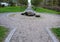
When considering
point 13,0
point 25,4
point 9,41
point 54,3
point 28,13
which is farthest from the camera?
point 13,0

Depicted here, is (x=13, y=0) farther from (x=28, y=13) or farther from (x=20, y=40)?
(x=20, y=40)

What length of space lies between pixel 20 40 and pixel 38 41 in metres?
0.79

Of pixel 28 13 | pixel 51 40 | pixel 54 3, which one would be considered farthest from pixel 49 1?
pixel 51 40

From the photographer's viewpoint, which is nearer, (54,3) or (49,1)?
(54,3)

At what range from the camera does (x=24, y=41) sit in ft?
24.0

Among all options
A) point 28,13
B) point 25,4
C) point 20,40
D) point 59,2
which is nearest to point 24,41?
point 20,40

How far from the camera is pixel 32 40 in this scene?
7496mm

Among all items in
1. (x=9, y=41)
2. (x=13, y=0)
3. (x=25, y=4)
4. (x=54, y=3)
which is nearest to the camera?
(x=9, y=41)

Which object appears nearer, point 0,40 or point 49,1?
point 0,40

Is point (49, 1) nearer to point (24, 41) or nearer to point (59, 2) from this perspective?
point (59, 2)

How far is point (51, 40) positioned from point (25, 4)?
3430cm

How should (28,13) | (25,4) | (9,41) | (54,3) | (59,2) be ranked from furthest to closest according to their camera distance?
1. (54,3)
2. (59,2)
3. (25,4)
4. (28,13)
5. (9,41)

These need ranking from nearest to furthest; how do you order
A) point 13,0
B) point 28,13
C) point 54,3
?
point 28,13 → point 54,3 → point 13,0

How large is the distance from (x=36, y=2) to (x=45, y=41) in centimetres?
3651
